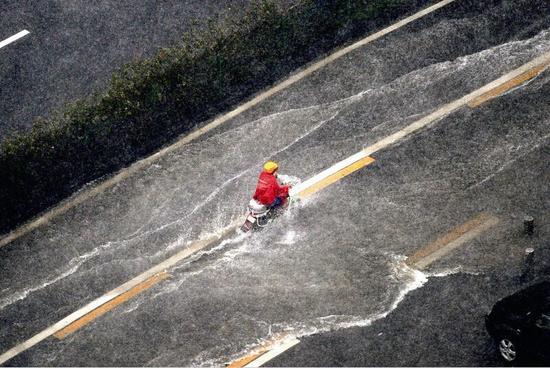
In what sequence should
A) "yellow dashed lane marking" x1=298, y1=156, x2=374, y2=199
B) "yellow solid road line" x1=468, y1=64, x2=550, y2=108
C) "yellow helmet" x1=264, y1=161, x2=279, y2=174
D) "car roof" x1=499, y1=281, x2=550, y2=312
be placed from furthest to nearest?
"yellow solid road line" x1=468, y1=64, x2=550, y2=108 < "yellow dashed lane marking" x1=298, y1=156, x2=374, y2=199 < "yellow helmet" x1=264, y1=161, x2=279, y2=174 < "car roof" x1=499, y1=281, x2=550, y2=312

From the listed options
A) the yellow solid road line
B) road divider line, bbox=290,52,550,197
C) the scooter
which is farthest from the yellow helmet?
the yellow solid road line

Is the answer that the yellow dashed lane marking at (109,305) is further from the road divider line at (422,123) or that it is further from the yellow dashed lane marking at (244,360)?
the road divider line at (422,123)

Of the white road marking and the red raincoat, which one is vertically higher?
the red raincoat

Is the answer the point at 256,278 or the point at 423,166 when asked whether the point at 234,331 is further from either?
the point at 423,166

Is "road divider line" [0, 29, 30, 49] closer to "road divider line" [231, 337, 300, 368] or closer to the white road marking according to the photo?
"road divider line" [231, 337, 300, 368]

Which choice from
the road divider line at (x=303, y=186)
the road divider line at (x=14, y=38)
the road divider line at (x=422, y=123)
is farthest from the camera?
the road divider line at (x=14, y=38)

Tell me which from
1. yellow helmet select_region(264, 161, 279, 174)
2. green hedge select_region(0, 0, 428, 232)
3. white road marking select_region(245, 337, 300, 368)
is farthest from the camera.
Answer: green hedge select_region(0, 0, 428, 232)

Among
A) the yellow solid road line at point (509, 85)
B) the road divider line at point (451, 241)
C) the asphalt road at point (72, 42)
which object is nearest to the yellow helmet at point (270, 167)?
the road divider line at point (451, 241)
